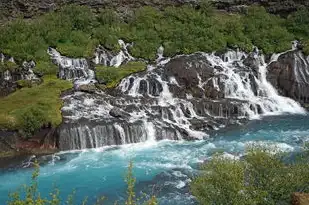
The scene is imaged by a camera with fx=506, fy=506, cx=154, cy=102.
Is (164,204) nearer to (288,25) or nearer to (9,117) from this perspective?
(9,117)

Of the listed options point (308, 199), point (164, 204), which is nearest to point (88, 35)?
point (164, 204)

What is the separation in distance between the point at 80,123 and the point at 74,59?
12502 millimetres

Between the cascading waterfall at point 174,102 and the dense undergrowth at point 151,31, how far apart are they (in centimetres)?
142

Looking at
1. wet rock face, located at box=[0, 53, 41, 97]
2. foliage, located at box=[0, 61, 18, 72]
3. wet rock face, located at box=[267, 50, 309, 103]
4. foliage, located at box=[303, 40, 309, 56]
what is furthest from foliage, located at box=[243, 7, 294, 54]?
foliage, located at box=[0, 61, 18, 72]

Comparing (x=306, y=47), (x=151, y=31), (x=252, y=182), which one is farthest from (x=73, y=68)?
(x=252, y=182)

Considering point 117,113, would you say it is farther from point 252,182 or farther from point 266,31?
point 266,31

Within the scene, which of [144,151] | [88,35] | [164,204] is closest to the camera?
[164,204]

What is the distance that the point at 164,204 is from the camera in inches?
1002

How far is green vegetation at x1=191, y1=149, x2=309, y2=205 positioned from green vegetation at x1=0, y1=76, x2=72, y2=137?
1774 cm

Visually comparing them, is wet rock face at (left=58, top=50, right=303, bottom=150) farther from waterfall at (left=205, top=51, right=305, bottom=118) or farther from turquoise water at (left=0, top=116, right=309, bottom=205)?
turquoise water at (left=0, top=116, right=309, bottom=205)

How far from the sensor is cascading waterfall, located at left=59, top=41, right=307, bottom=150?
3538cm

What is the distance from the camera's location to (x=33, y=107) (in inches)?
1407

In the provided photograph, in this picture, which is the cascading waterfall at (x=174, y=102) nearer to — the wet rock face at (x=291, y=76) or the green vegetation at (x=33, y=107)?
the wet rock face at (x=291, y=76)

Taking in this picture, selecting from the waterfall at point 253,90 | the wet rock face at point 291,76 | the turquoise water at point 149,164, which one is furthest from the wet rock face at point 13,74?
the wet rock face at point 291,76
